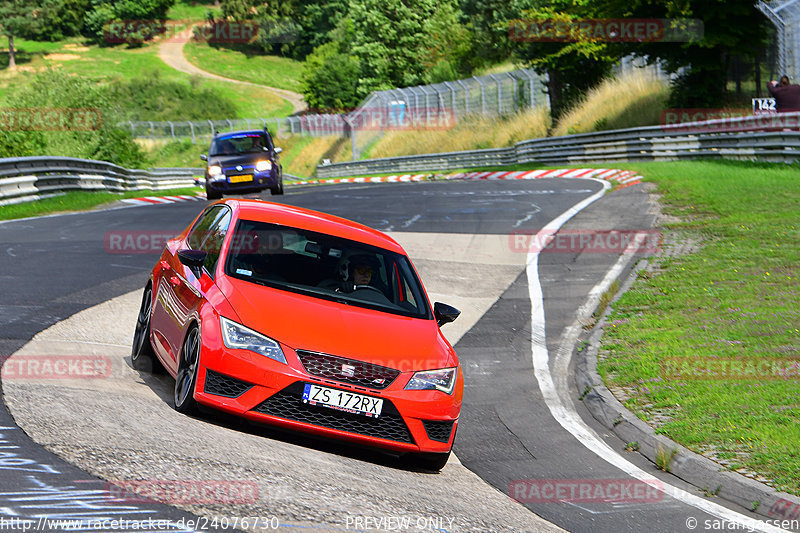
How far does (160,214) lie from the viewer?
21.7 m

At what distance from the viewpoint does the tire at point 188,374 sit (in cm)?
656

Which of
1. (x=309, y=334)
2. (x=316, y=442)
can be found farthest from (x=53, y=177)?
(x=309, y=334)

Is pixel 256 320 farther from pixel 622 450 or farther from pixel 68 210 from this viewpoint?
pixel 68 210

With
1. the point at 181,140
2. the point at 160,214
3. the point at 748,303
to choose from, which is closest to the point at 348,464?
the point at 748,303

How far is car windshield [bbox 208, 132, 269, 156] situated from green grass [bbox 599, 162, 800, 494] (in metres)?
12.3

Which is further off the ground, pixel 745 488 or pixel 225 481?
pixel 225 481

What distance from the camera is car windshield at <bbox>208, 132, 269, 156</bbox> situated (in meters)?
26.5

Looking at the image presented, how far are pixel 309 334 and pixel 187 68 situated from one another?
120m

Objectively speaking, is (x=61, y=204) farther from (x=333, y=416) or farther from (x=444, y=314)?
(x=333, y=416)

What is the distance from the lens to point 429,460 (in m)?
6.87

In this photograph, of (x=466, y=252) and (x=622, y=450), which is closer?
(x=622, y=450)

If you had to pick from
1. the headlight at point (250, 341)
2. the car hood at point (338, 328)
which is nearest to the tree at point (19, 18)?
the car hood at point (338, 328)

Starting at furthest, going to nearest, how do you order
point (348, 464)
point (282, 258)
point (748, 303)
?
point (748, 303) < point (282, 258) < point (348, 464)

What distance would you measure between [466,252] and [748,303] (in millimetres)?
5760
